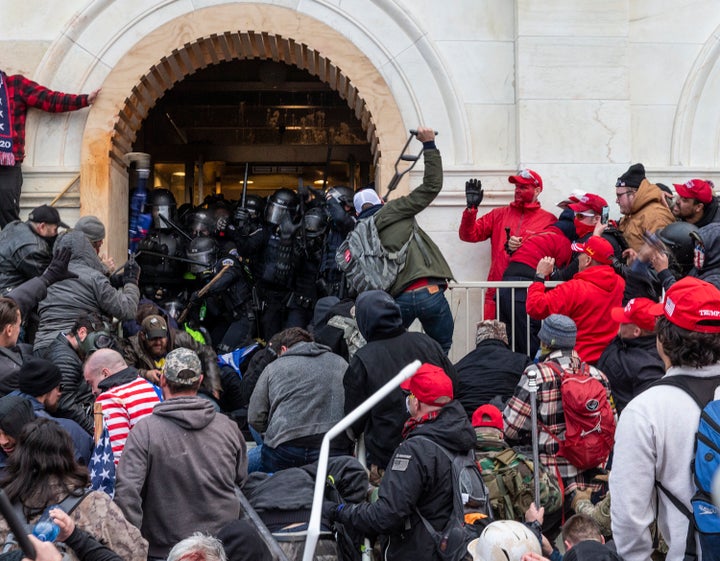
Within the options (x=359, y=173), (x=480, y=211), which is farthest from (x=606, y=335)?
(x=359, y=173)

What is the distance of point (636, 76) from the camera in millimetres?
11281

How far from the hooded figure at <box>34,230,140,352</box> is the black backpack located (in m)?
3.86

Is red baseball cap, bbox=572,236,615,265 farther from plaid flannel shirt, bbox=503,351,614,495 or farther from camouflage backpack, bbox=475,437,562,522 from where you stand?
camouflage backpack, bbox=475,437,562,522

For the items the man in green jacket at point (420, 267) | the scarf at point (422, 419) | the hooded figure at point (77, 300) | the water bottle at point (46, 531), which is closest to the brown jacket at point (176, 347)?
the hooded figure at point (77, 300)

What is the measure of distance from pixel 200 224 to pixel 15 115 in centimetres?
278

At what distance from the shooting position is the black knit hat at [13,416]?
216 inches

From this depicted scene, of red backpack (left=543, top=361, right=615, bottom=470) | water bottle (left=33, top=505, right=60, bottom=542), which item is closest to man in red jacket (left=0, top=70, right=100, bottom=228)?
red backpack (left=543, top=361, right=615, bottom=470)

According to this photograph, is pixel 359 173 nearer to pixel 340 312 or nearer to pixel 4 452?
pixel 340 312

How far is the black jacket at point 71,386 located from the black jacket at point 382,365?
165 cm

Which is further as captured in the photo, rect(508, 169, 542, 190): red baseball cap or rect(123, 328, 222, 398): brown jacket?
rect(508, 169, 542, 190): red baseball cap

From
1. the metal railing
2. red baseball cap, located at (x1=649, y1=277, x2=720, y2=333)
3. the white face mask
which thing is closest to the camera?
red baseball cap, located at (x1=649, y1=277, x2=720, y2=333)

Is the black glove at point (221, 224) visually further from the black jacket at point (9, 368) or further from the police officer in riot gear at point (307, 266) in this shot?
the black jacket at point (9, 368)

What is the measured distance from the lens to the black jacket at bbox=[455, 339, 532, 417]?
7.67 metres

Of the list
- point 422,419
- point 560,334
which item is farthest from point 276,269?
point 422,419
